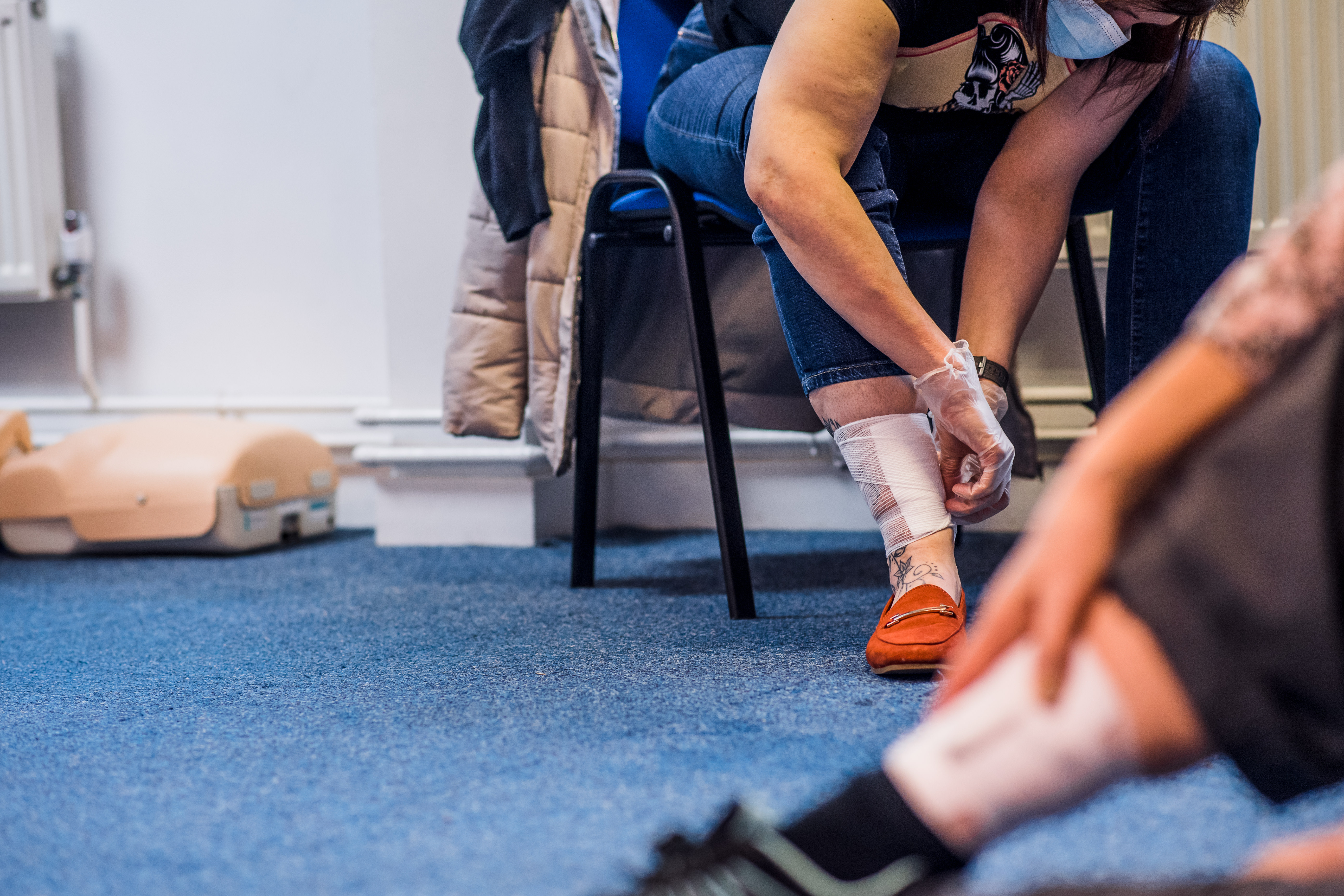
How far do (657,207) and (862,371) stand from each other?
37 centimetres

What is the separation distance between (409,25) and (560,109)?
19.6 inches

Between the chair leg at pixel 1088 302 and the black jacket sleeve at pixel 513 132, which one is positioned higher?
the black jacket sleeve at pixel 513 132

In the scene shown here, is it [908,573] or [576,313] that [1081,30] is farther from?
[576,313]

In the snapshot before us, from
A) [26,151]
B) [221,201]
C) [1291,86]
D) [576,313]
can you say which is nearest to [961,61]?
[576,313]

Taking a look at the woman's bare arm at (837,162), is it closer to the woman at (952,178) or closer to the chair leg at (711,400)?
the woman at (952,178)

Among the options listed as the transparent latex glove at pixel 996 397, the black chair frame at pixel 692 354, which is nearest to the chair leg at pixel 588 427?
the black chair frame at pixel 692 354

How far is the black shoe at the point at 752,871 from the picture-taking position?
1.29 feet

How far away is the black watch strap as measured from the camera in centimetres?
86

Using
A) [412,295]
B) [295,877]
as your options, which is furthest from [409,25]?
[295,877]

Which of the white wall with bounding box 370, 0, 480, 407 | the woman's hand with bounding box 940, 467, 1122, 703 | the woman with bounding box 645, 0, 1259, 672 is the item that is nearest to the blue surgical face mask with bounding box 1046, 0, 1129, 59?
the woman with bounding box 645, 0, 1259, 672

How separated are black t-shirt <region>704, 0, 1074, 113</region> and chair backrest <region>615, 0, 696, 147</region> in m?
0.36

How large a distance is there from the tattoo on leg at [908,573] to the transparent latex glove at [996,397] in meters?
0.14

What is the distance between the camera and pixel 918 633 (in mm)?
765

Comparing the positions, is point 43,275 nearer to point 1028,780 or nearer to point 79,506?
point 79,506
